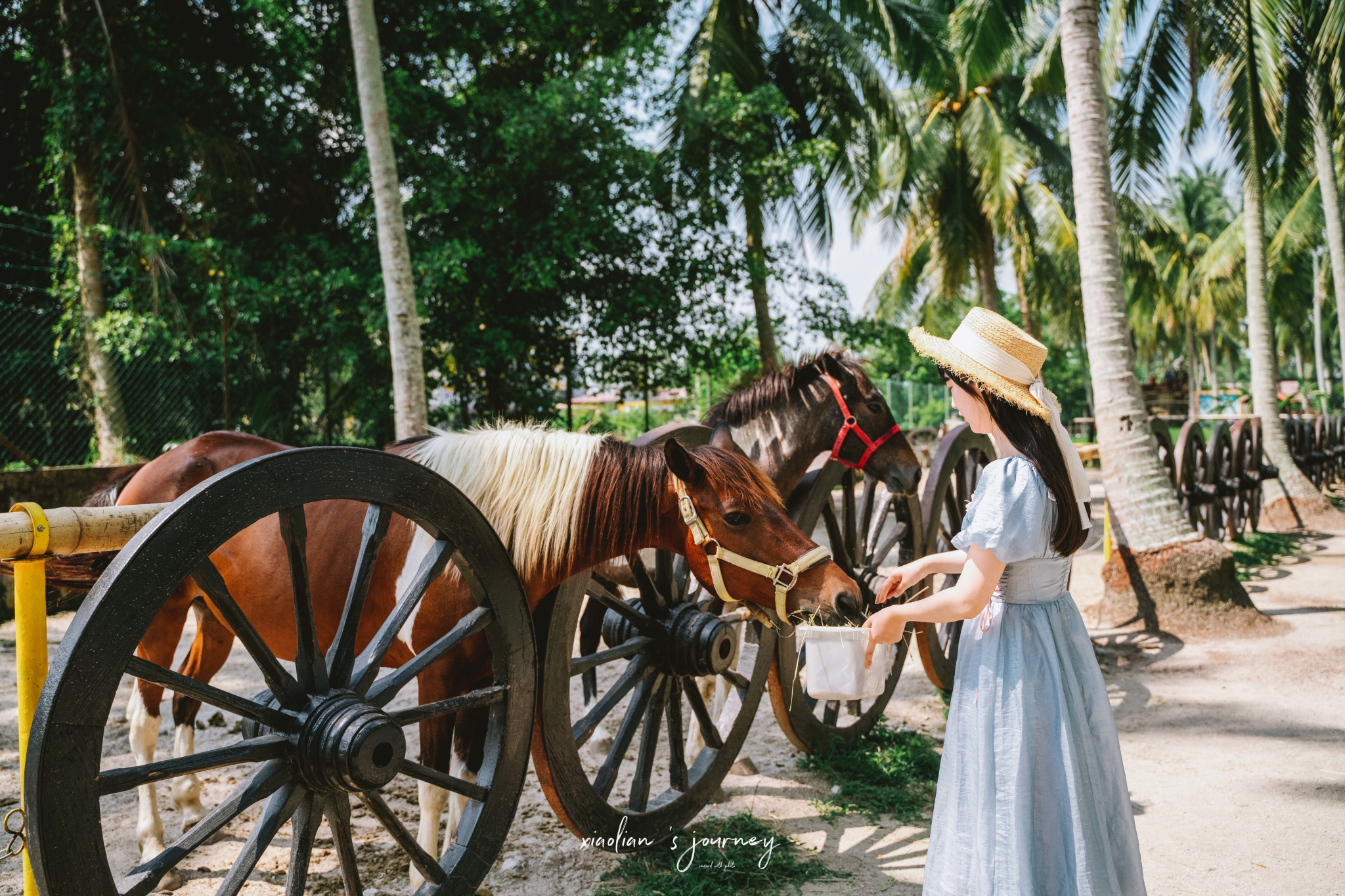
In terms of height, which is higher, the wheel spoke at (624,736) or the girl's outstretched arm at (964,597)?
the girl's outstretched arm at (964,597)

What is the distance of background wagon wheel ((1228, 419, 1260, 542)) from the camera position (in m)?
9.77

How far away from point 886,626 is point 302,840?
4.66 ft

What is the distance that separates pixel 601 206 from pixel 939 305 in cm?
1586

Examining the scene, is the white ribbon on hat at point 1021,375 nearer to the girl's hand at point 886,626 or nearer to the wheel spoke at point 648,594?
the girl's hand at point 886,626

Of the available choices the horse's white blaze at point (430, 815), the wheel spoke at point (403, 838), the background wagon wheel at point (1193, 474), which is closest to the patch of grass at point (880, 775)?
the horse's white blaze at point (430, 815)

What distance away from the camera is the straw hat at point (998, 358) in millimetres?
2121

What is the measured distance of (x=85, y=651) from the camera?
1388mm

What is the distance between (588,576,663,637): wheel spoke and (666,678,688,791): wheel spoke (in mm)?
254

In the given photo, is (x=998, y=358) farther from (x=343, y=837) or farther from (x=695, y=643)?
(x=343, y=837)

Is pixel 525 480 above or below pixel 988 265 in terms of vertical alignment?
below

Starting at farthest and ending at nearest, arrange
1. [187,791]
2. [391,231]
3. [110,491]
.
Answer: [391,231] < [110,491] < [187,791]

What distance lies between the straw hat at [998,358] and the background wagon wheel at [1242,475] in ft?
30.4

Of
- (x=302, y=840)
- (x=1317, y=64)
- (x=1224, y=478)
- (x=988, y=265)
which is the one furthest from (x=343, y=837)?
(x=988, y=265)

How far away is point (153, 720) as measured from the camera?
10.6 ft
